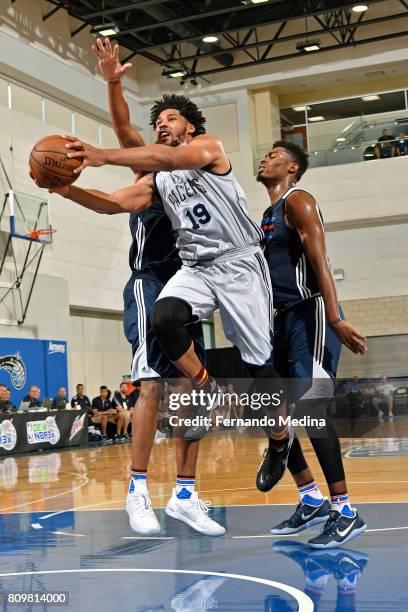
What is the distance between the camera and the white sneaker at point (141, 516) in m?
4.66

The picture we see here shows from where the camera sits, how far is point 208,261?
15.2ft

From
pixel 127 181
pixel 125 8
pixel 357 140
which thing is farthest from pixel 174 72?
pixel 357 140

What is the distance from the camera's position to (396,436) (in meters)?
14.8

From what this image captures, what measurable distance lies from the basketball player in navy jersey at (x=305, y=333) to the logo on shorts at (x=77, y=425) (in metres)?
12.5

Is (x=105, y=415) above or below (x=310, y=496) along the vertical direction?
above

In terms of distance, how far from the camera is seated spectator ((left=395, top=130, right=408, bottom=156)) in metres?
22.3

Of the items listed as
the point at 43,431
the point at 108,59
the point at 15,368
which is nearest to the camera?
the point at 108,59

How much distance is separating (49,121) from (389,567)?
18.8 meters

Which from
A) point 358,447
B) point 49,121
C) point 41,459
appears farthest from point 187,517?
point 49,121

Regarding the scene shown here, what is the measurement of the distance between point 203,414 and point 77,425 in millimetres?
12856

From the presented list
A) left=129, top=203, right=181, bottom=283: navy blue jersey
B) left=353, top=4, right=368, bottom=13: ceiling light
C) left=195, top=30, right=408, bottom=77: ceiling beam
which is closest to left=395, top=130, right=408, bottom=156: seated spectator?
left=195, top=30, right=408, bottom=77: ceiling beam

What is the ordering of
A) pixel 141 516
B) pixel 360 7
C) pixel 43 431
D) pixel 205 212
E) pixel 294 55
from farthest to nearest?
pixel 294 55 < pixel 360 7 < pixel 43 431 < pixel 141 516 < pixel 205 212

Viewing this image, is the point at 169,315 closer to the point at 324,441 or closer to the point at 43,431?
the point at 324,441

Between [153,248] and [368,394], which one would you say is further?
[368,394]
